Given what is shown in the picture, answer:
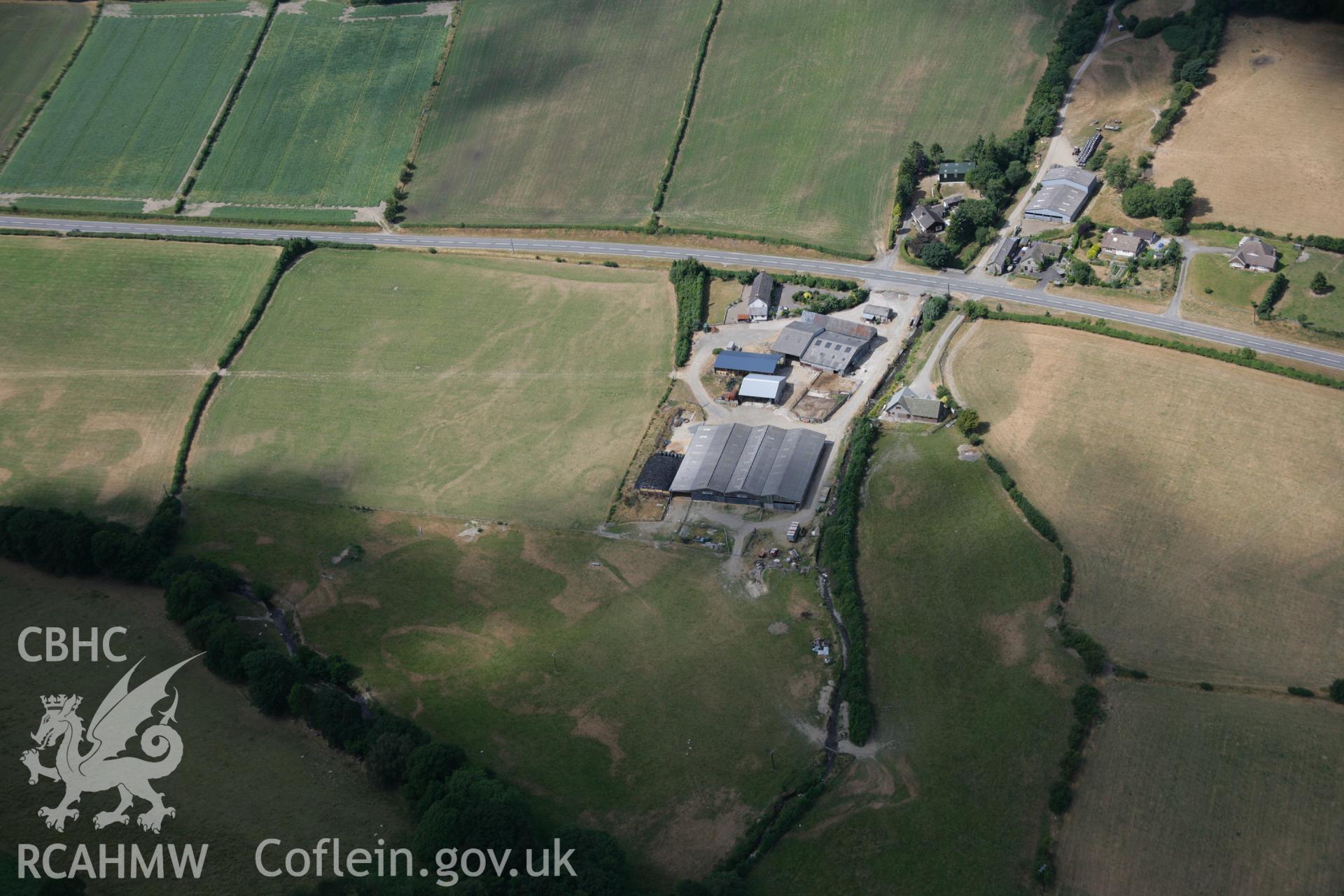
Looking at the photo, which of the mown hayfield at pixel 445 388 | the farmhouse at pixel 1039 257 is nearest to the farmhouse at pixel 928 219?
the farmhouse at pixel 1039 257

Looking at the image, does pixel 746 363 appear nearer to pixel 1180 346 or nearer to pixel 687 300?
pixel 687 300

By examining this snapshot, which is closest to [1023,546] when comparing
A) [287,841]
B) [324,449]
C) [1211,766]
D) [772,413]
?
[1211,766]

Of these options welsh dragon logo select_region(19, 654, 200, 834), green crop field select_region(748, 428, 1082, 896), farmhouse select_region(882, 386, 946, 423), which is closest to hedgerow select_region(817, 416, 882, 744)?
green crop field select_region(748, 428, 1082, 896)

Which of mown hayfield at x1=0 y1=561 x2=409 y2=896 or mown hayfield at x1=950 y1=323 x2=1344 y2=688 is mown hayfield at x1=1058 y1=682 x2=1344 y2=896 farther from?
mown hayfield at x1=0 y1=561 x2=409 y2=896

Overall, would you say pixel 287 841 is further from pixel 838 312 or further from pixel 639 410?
pixel 838 312

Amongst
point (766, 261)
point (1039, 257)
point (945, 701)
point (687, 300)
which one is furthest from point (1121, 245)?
point (945, 701)

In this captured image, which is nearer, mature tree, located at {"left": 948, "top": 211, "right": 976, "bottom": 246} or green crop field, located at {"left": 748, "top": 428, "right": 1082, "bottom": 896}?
green crop field, located at {"left": 748, "top": 428, "right": 1082, "bottom": 896}
